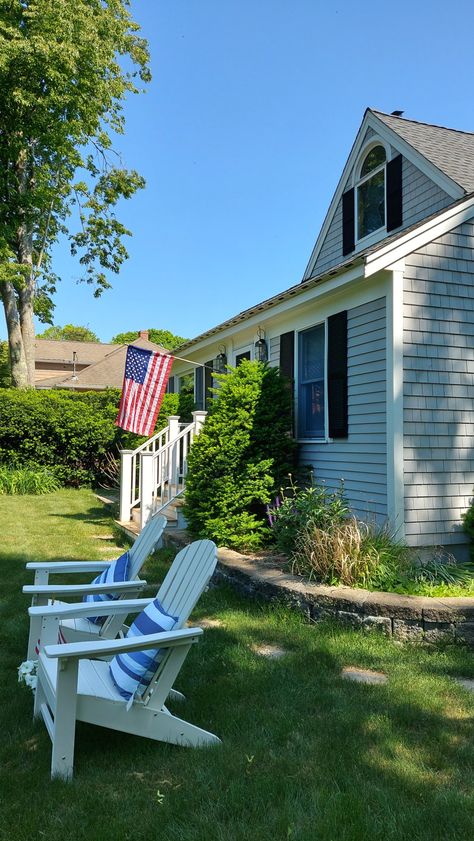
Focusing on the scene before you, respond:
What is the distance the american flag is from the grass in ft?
15.9

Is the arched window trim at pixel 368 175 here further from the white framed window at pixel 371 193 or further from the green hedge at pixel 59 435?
the green hedge at pixel 59 435

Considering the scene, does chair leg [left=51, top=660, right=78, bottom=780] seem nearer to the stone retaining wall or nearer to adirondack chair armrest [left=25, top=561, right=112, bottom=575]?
adirondack chair armrest [left=25, top=561, right=112, bottom=575]

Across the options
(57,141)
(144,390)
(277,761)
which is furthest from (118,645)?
(57,141)

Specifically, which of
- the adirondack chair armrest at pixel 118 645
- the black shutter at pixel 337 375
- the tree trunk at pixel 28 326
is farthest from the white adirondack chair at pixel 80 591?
the tree trunk at pixel 28 326

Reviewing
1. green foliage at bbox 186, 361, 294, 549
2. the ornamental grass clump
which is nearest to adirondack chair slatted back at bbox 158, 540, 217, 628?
the ornamental grass clump

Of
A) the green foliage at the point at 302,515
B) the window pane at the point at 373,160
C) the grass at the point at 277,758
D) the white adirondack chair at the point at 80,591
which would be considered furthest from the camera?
the window pane at the point at 373,160

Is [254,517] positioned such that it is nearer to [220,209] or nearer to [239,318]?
[239,318]

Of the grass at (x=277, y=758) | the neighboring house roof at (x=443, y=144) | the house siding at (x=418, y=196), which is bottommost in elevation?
the grass at (x=277, y=758)

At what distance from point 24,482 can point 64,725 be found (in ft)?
38.0

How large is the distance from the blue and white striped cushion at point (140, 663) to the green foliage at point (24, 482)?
11.1m

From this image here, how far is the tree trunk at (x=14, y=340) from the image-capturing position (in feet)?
58.7

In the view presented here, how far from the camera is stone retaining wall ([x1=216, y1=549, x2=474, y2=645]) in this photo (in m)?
4.18

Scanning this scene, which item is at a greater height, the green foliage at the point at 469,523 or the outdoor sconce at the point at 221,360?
the outdoor sconce at the point at 221,360

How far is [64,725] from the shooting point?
2.50 m
